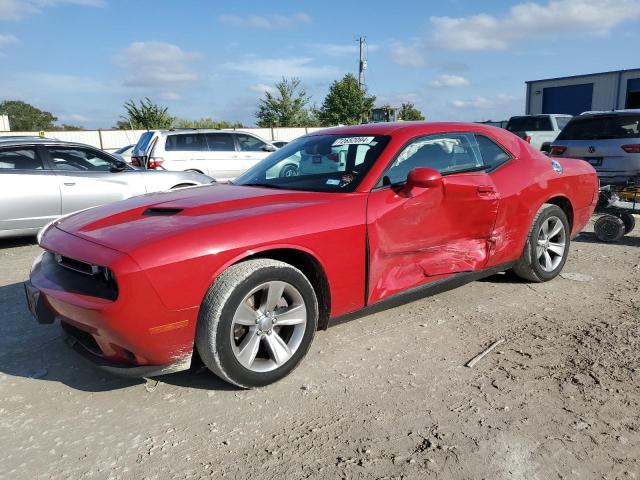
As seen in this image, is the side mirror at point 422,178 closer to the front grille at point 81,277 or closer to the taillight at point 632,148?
the front grille at point 81,277

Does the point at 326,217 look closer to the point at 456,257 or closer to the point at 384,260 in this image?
the point at 384,260

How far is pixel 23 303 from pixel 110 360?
2.33m

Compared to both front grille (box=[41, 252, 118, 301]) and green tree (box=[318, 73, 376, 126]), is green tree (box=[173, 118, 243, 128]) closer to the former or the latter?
green tree (box=[318, 73, 376, 126])

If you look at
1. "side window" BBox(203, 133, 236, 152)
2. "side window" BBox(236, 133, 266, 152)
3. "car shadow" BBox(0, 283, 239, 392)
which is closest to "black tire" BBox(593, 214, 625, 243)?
"car shadow" BBox(0, 283, 239, 392)

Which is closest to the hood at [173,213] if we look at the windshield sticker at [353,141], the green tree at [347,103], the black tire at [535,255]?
the windshield sticker at [353,141]

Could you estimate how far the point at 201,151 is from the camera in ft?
36.7

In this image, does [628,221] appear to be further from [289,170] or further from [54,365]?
[54,365]

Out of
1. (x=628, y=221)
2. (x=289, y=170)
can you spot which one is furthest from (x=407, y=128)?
(x=628, y=221)

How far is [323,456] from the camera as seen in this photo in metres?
2.41

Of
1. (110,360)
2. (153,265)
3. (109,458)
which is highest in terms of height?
(153,265)

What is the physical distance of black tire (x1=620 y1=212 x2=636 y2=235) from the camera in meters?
6.75

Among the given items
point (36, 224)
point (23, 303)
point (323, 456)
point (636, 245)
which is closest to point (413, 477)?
point (323, 456)

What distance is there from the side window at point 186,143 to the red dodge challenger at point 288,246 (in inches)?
271

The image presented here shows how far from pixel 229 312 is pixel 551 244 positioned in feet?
11.2
